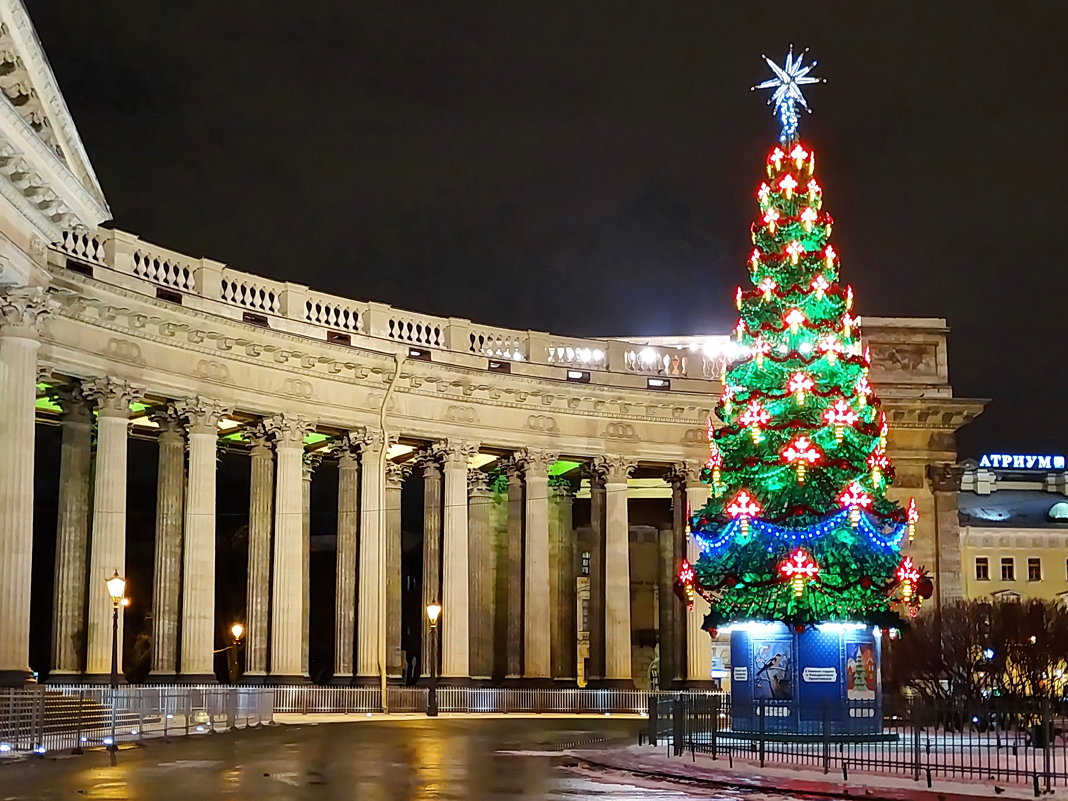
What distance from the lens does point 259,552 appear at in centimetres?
5478

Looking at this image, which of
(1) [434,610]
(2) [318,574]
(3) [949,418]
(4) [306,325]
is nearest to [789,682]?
(1) [434,610]

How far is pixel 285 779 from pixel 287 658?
92.4 ft

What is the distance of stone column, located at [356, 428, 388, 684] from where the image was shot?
56906mm

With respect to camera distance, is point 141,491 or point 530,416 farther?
point 141,491

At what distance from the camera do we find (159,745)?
3603 cm

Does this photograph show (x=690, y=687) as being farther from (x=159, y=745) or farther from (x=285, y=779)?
(x=285, y=779)

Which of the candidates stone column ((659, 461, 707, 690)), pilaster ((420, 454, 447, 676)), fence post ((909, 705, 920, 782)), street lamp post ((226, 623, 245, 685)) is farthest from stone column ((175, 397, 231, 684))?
fence post ((909, 705, 920, 782))

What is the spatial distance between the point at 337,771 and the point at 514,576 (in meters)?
37.1

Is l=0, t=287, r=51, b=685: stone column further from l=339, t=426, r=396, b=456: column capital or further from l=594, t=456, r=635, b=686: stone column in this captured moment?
l=594, t=456, r=635, b=686: stone column

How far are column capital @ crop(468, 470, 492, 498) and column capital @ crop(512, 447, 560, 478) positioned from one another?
409cm

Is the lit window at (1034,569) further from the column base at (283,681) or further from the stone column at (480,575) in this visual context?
the column base at (283,681)

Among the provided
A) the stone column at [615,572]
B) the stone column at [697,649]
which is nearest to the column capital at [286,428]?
the stone column at [615,572]

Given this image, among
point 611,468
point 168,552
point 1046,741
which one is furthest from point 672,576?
point 1046,741

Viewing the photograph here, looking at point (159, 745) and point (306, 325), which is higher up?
point (306, 325)
